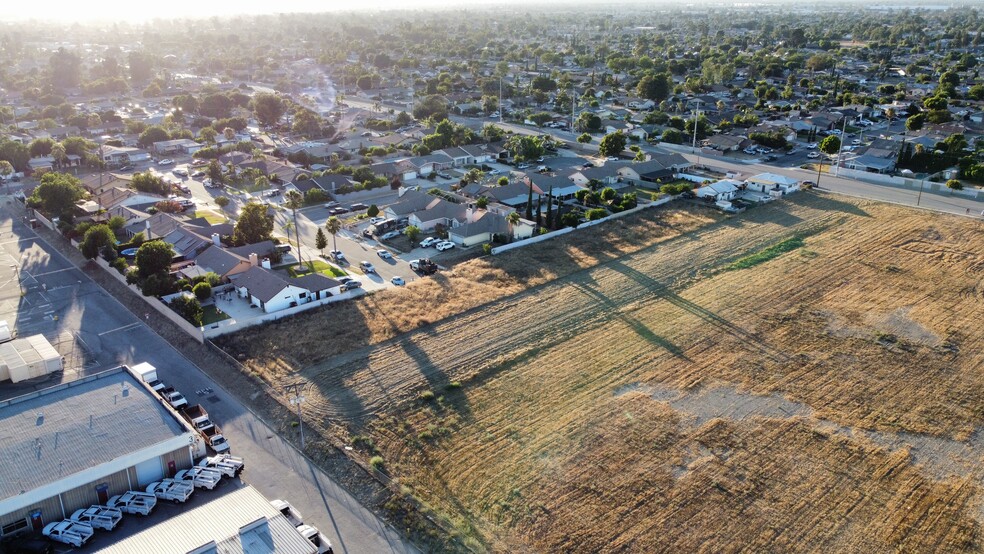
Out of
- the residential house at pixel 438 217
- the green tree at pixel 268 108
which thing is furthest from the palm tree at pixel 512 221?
the green tree at pixel 268 108

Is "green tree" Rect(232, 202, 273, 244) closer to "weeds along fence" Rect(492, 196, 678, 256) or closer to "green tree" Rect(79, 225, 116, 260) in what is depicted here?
"green tree" Rect(79, 225, 116, 260)

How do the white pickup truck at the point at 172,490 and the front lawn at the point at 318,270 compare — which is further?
the front lawn at the point at 318,270

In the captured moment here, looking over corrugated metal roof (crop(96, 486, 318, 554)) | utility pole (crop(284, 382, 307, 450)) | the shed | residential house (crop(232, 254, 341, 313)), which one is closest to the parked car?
corrugated metal roof (crop(96, 486, 318, 554))

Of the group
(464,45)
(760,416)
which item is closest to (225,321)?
(760,416)

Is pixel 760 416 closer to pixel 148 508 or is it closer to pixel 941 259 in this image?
pixel 148 508

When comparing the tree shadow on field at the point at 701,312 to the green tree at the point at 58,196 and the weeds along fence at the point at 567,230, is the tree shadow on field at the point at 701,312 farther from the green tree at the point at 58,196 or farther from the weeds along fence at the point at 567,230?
the green tree at the point at 58,196
